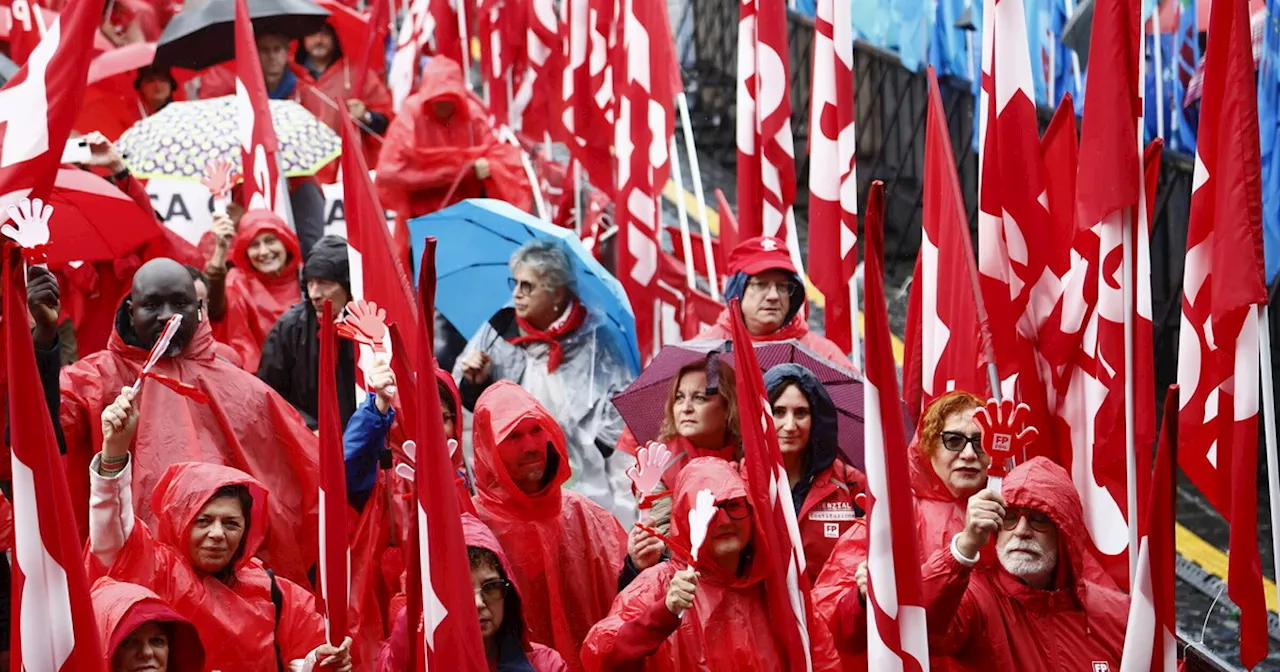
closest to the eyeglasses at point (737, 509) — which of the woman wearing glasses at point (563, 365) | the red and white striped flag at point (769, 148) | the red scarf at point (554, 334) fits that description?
the woman wearing glasses at point (563, 365)

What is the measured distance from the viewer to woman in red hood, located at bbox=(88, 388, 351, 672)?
19.9 ft

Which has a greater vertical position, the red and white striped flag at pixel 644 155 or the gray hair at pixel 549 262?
the red and white striped flag at pixel 644 155

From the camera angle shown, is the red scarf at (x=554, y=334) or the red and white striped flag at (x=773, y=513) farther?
the red scarf at (x=554, y=334)

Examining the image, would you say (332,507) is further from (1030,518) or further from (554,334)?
(554,334)

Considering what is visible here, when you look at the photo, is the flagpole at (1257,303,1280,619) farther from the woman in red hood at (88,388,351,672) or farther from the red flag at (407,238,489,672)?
the woman in red hood at (88,388,351,672)

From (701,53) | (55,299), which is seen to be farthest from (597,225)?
(701,53)

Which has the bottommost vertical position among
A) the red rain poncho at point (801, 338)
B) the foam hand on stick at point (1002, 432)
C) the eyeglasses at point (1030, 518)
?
the eyeglasses at point (1030, 518)

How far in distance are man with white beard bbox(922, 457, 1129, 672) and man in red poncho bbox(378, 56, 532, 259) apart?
5.28 metres

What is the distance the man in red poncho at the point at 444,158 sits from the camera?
10.8 metres

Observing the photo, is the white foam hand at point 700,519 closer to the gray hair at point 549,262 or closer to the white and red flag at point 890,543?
the white and red flag at point 890,543

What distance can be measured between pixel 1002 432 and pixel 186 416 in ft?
9.83

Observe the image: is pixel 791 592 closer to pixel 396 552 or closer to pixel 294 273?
pixel 396 552

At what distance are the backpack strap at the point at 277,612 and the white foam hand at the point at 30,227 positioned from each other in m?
1.14

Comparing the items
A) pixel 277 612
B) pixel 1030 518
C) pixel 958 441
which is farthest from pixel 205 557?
pixel 1030 518
